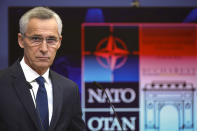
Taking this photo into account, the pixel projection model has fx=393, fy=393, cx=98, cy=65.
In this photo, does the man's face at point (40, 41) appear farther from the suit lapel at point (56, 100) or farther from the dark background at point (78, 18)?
the dark background at point (78, 18)

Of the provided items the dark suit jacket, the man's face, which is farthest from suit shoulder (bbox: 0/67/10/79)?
the man's face

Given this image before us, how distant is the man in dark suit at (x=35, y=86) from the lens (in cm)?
154

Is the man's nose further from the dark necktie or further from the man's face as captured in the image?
the dark necktie

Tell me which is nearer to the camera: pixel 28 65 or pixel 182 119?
pixel 28 65

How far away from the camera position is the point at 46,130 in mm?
1574

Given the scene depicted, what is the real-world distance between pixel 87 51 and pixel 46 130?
169 cm

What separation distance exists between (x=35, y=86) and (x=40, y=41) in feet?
0.63

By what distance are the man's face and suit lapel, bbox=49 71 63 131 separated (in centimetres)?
12

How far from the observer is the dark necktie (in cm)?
158

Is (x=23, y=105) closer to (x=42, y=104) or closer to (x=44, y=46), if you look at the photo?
(x=42, y=104)

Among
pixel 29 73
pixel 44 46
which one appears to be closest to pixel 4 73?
pixel 29 73

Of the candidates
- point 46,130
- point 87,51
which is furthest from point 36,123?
point 87,51

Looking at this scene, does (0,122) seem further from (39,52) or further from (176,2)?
(176,2)

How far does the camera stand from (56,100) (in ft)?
5.41
